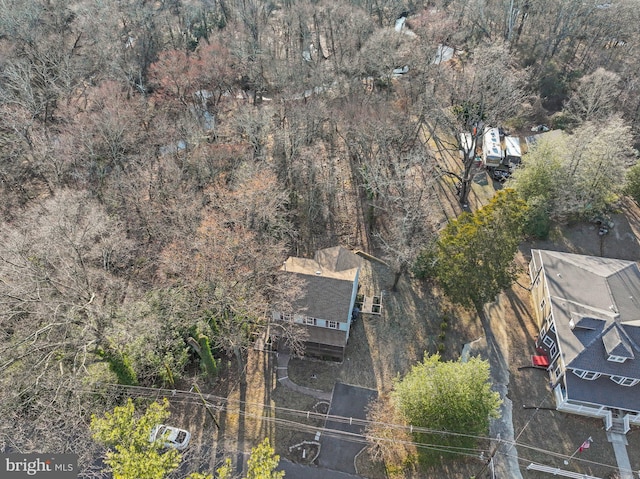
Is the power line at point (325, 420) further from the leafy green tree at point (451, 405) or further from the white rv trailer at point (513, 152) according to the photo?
the white rv trailer at point (513, 152)

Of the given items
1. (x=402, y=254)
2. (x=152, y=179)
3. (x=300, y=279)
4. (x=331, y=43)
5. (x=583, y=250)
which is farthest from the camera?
(x=331, y=43)

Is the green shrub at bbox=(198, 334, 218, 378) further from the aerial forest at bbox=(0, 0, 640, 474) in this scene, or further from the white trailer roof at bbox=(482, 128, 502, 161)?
the white trailer roof at bbox=(482, 128, 502, 161)

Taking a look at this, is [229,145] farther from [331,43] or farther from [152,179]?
[331,43]

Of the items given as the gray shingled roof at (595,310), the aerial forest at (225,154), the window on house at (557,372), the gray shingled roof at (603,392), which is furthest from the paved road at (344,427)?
the gray shingled roof at (595,310)

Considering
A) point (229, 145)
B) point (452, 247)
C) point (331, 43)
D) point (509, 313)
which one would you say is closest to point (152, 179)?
point (229, 145)

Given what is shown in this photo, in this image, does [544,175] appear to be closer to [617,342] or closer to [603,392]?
[617,342]
